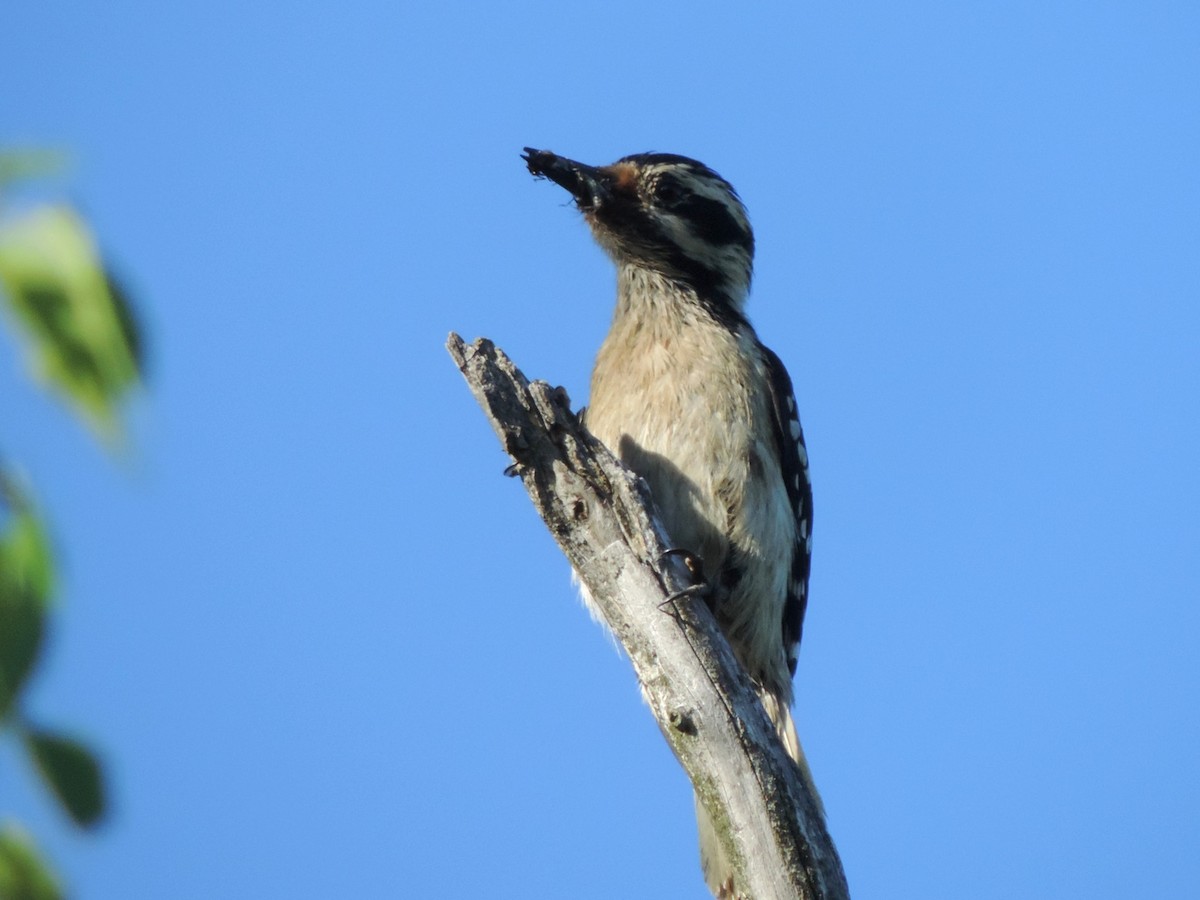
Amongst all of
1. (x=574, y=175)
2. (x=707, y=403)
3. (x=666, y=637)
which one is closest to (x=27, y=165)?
(x=666, y=637)

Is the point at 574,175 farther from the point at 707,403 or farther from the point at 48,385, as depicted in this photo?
the point at 48,385

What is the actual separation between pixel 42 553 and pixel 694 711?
368 centimetres

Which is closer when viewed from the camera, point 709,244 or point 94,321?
point 94,321

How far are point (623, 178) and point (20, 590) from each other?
6007 millimetres

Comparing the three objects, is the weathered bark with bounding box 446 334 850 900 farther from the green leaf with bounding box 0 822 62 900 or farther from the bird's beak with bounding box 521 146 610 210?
the green leaf with bounding box 0 822 62 900

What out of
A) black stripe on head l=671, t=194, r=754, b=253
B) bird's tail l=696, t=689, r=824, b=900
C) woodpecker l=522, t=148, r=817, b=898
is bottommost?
bird's tail l=696, t=689, r=824, b=900

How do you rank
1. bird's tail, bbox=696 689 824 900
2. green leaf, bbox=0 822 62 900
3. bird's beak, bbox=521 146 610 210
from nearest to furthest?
green leaf, bbox=0 822 62 900
bird's tail, bbox=696 689 824 900
bird's beak, bbox=521 146 610 210

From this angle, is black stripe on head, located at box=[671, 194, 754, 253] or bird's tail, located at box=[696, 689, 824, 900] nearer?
bird's tail, located at box=[696, 689, 824, 900]

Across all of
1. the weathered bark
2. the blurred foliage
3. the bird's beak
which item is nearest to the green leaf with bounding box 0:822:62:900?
the blurred foliage

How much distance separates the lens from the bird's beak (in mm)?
6688

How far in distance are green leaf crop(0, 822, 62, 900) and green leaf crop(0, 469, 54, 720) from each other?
0.20m

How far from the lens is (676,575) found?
16.4 ft

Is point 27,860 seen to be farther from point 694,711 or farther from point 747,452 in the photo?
point 747,452

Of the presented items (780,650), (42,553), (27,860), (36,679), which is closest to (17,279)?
(42,553)
